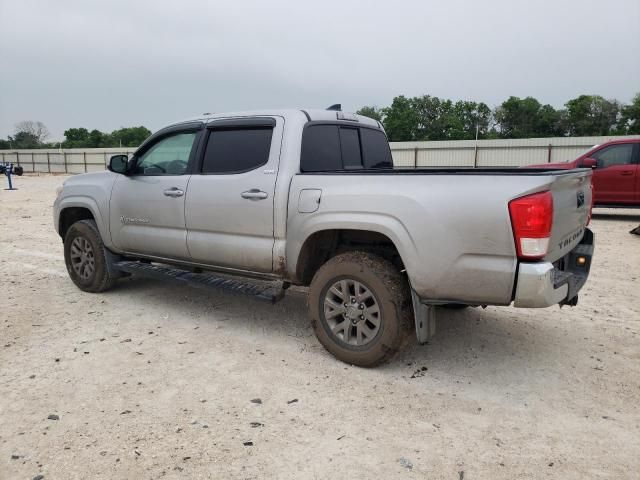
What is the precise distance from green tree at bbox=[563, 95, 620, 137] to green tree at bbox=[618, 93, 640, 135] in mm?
1280

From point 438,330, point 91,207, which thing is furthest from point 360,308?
point 91,207

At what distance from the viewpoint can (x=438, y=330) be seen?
4.51 metres

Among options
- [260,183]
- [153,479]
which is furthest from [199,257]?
[153,479]

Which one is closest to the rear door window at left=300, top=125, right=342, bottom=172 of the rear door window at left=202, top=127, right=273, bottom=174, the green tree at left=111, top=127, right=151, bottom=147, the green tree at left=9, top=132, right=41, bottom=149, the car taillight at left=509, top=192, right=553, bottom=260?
the rear door window at left=202, top=127, right=273, bottom=174

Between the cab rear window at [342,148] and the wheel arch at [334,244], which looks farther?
the cab rear window at [342,148]

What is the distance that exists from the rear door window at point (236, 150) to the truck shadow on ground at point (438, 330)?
1.47m

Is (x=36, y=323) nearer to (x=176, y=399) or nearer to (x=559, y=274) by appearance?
(x=176, y=399)

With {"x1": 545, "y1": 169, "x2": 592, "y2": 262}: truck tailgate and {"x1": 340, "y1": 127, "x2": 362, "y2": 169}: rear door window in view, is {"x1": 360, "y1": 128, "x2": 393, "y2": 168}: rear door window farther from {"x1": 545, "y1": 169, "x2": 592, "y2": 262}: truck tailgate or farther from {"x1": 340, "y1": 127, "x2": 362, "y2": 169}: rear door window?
{"x1": 545, "y1": 169, "x2": 592, "y2": 262}: truck tailgate

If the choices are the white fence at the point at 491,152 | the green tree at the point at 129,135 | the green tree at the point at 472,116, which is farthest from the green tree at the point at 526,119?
the green tree at the point at 129,135

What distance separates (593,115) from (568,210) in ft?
216

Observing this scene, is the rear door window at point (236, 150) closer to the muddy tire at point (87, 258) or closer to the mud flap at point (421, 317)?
the mud flap at point (421, 317)

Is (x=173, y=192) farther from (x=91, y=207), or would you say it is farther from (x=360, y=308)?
(x=360, y=308)

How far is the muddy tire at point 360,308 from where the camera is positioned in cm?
350

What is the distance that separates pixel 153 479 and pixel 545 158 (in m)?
27.5
